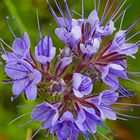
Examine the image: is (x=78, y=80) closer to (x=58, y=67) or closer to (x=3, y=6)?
(x=58, y=67)

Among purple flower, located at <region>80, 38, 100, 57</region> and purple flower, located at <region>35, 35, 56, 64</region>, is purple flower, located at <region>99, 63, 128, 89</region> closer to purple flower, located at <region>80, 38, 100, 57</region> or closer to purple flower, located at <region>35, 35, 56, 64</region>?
purple flower, located at <region>80, 38, 100, 57</region>

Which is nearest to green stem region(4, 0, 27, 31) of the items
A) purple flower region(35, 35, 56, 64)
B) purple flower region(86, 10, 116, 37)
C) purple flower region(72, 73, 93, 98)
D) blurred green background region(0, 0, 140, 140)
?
blurred green background region(0, 0, 140, 140)

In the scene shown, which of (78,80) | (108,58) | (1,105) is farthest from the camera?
(1,105)

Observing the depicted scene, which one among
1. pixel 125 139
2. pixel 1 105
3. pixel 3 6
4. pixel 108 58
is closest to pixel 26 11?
pixel 3 6

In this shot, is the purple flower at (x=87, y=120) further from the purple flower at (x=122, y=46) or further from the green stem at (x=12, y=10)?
the green stem at (x=12, y=10)

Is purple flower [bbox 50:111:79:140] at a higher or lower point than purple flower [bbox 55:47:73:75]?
lower

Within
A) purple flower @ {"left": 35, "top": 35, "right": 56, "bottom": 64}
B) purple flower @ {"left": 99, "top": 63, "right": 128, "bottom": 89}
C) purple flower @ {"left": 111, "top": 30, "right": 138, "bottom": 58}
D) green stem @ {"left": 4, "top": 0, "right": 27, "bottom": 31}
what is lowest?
purple flower @ {"left": 99, "top": 63, "right": 128, "bottom": 89}

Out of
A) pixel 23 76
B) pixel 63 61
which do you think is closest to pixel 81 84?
pixel 63 61
